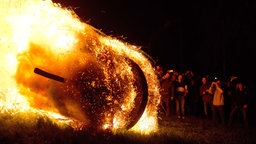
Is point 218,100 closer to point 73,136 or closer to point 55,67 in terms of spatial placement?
point 55,67

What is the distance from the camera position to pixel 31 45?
10.4 m

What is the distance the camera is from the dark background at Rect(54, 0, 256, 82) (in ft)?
103

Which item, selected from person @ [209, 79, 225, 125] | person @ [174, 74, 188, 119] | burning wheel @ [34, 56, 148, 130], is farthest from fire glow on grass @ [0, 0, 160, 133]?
person @ [174, 74, 188, 119]

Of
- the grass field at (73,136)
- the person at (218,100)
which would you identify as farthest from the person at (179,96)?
the grass field at (73,136)

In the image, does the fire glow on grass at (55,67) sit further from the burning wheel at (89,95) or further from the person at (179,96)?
the person at (179,96)

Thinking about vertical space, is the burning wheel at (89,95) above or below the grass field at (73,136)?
above

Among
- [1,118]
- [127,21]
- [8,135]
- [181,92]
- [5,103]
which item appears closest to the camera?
[8,135]

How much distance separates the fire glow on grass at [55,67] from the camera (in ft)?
34.0

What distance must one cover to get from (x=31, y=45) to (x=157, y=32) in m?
24.7

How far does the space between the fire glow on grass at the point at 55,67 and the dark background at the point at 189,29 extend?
747 inches

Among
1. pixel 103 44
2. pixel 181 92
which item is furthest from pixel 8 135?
pixel 181 92

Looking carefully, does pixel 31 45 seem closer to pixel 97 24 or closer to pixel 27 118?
pixel 27 118

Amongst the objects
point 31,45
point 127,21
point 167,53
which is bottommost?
point 31,45

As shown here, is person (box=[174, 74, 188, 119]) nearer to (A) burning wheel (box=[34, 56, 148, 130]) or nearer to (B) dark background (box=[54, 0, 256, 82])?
(A) burning wheel (box=[34, 56, 148, 130])
